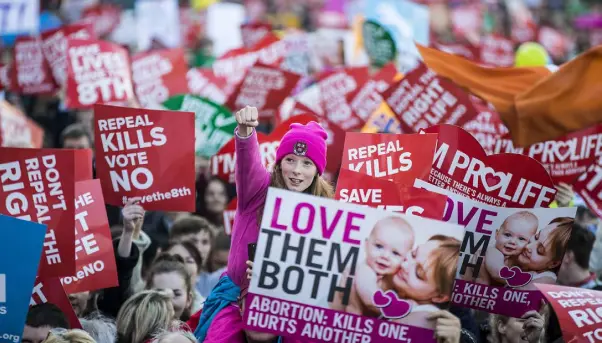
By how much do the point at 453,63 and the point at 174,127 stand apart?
86.0 inches

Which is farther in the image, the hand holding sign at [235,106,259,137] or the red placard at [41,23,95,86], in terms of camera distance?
the red placard at [41,23,95,86]

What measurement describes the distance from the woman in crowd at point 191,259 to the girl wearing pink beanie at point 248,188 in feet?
4.13

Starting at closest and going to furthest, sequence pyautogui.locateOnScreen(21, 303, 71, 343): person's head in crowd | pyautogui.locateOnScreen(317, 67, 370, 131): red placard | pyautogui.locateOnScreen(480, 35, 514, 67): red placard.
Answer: pyautogui.locateOnScreen(21, 303, 71, 343): person's head in crowd
pyautogui.locateOnScreen(317, 67, 370, 131): red placard
pyautogui.locateOnScreen(480, 35, 514, 67): red placard

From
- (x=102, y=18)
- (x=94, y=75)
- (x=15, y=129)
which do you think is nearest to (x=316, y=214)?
(x=94, y=75)

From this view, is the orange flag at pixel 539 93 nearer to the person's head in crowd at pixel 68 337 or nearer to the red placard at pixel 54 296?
the red placard at pixel 54 296

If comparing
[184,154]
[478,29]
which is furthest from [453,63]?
[478,29]

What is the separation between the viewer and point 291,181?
5.47m

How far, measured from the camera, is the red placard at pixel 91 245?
6.23 meters

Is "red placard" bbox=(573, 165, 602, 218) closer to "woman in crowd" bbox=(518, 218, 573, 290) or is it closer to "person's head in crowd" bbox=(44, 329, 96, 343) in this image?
"woman in crowd" bbox=(518, 218, 573, 290)

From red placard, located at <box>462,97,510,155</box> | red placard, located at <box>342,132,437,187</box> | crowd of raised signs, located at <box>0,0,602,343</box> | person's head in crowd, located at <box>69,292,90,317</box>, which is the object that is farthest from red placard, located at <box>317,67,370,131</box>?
person's head in crowd, located at <box>69,292,90,317</box>

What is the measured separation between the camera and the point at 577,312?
16.0 feet

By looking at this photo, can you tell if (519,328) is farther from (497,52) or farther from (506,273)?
(497,52)

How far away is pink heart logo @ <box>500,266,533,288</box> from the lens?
5660 millimetres

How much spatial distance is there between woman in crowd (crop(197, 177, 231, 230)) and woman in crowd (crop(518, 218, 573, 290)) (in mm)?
3535
